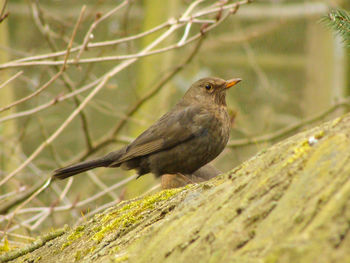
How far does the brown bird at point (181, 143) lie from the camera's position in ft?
13.1

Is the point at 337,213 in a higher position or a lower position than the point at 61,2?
lower

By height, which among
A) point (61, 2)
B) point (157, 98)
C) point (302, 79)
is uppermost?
point (61, 2)

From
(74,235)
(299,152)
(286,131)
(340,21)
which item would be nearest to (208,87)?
(286,131)

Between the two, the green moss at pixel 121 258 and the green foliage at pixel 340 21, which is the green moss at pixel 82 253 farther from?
the green foliage at pixel 340 21

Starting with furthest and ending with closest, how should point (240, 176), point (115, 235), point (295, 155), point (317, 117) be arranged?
point (317, 117), point (115, 235), point (240, 176), point (295, 155)

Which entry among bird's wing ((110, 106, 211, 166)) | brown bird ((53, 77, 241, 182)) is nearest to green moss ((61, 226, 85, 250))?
brown bird ((53, 77, 241, 182))

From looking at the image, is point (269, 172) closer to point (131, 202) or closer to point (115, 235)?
point (115, 235)

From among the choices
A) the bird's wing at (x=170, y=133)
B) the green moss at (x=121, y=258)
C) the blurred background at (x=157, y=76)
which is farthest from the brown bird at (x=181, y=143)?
the green moss at (x=121, y=258)

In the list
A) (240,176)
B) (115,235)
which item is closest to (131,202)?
(115,235)

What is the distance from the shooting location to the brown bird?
400 centimetres

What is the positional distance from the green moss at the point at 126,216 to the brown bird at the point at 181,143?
162cm

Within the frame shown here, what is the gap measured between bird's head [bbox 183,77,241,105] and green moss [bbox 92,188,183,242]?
2200 millimetres

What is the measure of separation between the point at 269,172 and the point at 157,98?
5.73 m

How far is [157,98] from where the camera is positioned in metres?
7.33
